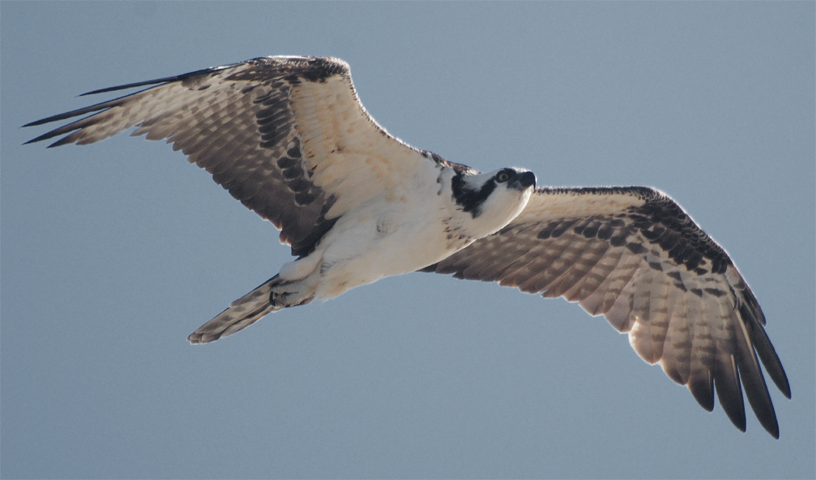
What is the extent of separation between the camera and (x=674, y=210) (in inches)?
337

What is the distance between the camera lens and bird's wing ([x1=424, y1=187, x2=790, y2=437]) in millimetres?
8555

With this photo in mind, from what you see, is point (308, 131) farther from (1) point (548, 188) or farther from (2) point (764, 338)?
(2) point (764, 338)

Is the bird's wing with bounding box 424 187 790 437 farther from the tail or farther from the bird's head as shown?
the tail

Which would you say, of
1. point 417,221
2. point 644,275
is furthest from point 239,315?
point 644,275

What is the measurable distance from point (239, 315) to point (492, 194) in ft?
8.59

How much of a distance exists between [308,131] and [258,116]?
456 mm

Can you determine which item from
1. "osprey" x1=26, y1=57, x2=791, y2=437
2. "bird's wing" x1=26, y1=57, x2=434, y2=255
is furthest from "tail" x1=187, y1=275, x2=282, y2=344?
"bird's wing" x1=26, y1=57, x2=434, y2=255

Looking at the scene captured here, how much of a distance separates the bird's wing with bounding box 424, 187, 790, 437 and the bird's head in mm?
1204

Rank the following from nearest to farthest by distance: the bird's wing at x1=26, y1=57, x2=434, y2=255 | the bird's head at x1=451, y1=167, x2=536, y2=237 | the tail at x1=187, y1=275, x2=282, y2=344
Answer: the bird's wing at x1=26, y1=57, x2=434, y2=255
the bird's head at x1=451, y1=167, x2=536, y2=237
the tail at x1=187, y1=275, x2=282, y2=344

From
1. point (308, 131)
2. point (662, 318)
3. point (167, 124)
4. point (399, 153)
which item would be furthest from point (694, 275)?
point (167, 124)

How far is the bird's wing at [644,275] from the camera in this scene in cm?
855

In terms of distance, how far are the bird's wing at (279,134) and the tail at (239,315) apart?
531 mm

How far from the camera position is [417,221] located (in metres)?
7.52

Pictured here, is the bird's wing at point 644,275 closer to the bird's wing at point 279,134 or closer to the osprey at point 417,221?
the osprey at point 417,221
